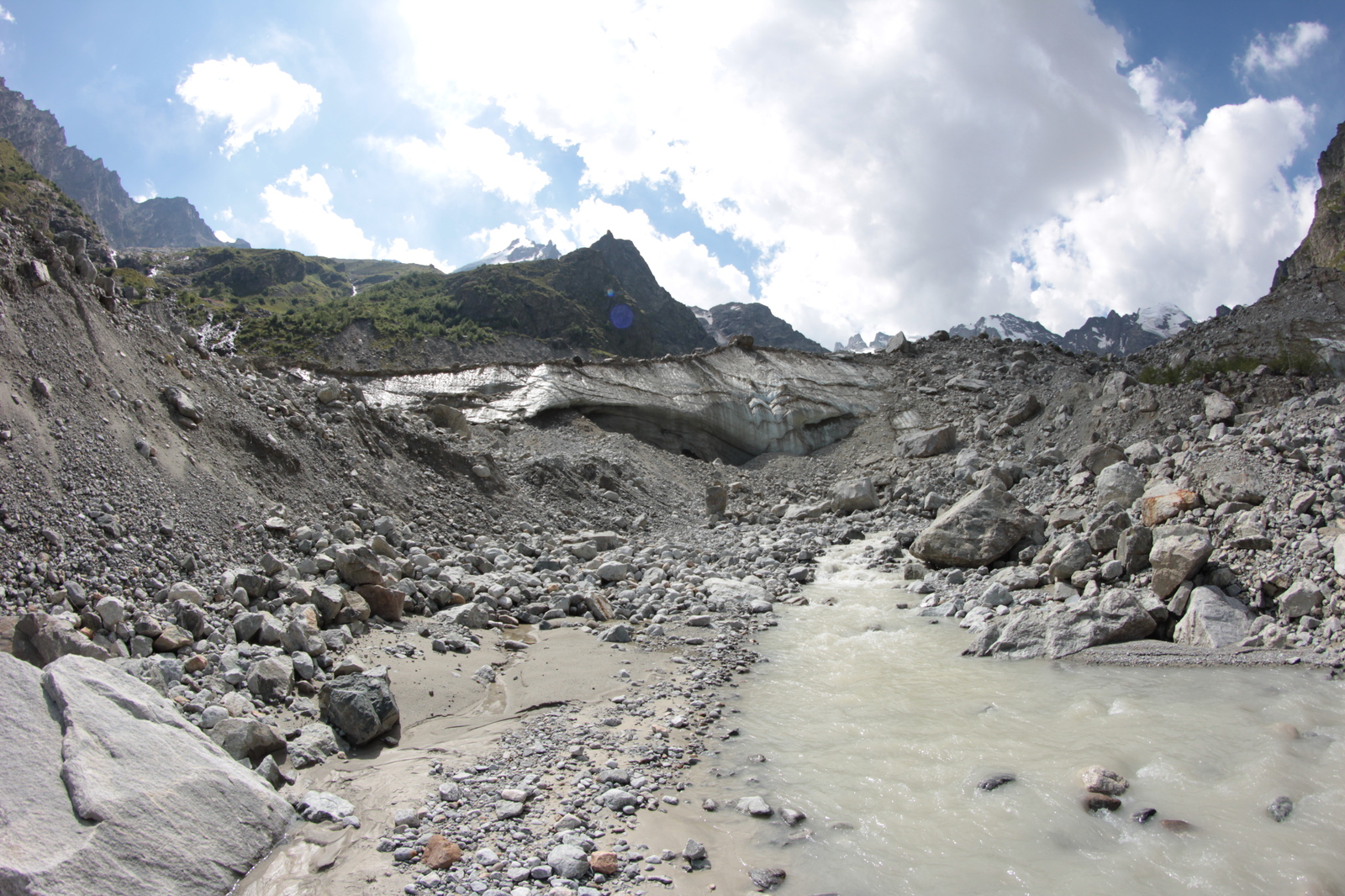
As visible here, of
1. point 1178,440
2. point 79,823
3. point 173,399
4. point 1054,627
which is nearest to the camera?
point 79,823

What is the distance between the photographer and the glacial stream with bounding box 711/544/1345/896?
4559 millimetres

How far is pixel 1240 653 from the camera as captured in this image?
780 centimetres

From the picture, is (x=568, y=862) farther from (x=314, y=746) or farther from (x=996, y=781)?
(x=996, y=781)

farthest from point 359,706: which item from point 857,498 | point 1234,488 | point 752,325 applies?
point 752,325

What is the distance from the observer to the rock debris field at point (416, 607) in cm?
438

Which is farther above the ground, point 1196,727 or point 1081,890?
point 1196,727

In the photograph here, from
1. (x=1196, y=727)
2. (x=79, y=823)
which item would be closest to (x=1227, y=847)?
(x=1196, y=727)

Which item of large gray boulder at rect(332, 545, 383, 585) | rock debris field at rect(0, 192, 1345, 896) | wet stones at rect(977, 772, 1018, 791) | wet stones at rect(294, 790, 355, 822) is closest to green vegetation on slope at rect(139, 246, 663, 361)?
rock debris field at rect(0, 192, 1345, 896)

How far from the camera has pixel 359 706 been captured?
6020 millimetres

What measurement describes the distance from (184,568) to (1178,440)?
17591 mm

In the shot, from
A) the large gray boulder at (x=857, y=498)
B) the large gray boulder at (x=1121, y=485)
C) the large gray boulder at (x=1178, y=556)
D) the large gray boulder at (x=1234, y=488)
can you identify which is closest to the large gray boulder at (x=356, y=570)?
→ the large gray boulder at (x=1178, y=556)

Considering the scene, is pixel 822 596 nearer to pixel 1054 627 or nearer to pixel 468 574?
pixel 1054 627

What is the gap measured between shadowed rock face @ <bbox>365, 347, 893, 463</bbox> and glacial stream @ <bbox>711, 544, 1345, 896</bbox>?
76.0ft

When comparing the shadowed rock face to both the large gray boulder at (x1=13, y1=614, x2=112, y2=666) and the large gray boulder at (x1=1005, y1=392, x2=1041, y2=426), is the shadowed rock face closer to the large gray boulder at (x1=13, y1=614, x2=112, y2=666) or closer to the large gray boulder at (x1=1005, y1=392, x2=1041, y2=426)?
the large gray boulder at (x1=1005, y1=392, x2=1041, y2=426)
